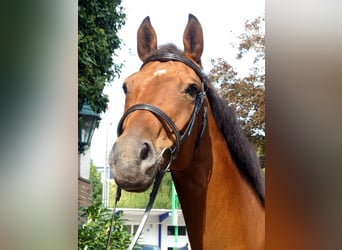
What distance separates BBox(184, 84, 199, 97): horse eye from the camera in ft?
4.90

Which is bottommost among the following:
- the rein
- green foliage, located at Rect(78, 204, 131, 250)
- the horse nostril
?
green foliage, located at Rect(78, 204, 131, 250)

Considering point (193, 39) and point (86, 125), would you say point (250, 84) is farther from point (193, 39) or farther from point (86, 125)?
point (86, 125)

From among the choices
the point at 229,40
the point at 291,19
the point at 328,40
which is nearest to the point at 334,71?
the point at 328,40

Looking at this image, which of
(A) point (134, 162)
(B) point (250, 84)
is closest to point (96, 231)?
(A) point (134, 162)

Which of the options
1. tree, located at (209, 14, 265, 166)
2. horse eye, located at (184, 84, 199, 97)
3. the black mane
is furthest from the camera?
tree, located at (209, 14, 265, 166)

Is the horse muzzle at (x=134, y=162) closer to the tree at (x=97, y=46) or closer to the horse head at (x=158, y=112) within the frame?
the horse head at (x=158, y=112)

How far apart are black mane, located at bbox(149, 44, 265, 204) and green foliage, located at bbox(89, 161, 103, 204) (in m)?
0.60

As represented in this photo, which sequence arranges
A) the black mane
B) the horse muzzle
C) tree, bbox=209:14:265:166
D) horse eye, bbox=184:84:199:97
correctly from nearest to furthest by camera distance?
the horse muzzle, horse eye, bbox=184:84:199:97, the black mane, tree, bbox=209:14:265:166

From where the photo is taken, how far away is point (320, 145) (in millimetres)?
1361

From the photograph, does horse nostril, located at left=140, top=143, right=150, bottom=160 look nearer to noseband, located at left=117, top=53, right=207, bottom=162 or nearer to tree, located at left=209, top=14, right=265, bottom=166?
noseband, located at left=117, top=53, right=207, bottom=162

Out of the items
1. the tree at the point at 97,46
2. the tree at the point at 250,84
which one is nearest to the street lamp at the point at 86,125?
the tree at the point at 97,46

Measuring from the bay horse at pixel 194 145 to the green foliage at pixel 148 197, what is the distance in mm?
108

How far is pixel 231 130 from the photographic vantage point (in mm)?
1594

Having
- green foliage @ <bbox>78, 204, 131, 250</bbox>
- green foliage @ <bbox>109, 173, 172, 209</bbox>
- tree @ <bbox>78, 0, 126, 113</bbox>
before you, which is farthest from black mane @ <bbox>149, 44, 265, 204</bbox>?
green foliage @ <bbox>78, 204, 131, 250</bbox>
